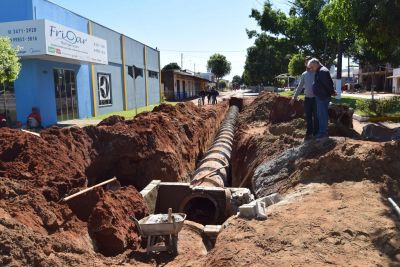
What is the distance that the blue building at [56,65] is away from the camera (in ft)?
59.2

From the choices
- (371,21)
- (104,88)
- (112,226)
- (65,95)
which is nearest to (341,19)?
(371,21)

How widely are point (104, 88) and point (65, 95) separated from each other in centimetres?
597

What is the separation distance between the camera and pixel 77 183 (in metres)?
7.27

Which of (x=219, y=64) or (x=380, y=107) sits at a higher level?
(x=219, y=64)

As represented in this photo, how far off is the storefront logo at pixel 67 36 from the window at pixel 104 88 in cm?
666

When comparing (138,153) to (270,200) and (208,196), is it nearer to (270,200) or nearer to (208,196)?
(208,196)

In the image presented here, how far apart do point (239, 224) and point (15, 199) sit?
2.96 meters

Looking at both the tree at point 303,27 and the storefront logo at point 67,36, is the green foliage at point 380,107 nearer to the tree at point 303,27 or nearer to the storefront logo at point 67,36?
the tree at point 303,27

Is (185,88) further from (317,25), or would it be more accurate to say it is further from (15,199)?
(15,199)

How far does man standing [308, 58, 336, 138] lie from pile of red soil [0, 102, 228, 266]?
3.91m

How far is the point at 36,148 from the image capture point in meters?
7.30

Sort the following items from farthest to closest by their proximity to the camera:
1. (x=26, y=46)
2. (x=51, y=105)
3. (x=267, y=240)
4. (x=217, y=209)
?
(x=51, y=105) < (x=26, y=46) < (x=217, y=209) < (x=267, y=240)

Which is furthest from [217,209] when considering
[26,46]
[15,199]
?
[26,46]

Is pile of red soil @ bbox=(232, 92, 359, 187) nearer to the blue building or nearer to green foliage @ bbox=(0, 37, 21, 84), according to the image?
the blue building
